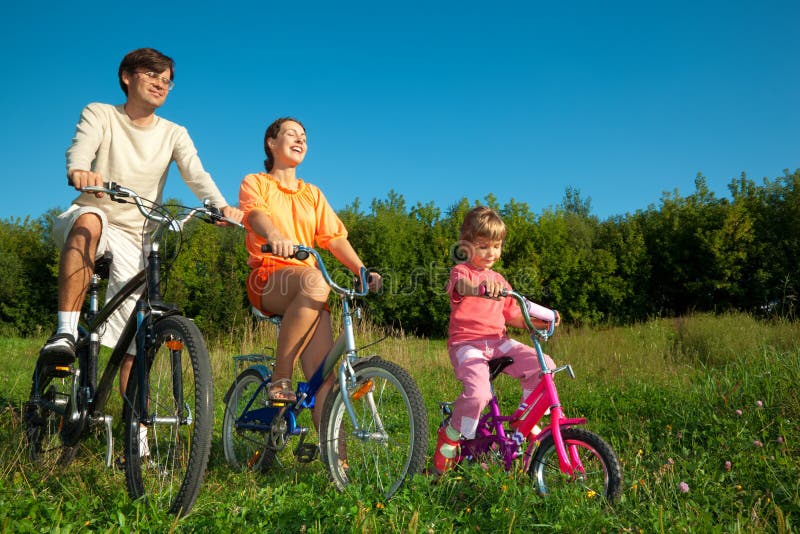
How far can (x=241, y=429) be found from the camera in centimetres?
382

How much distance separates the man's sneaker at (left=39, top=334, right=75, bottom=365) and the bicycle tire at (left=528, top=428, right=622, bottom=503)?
2412 millimetres

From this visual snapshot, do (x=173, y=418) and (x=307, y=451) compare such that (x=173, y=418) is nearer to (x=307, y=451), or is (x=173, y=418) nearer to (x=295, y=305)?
(x=307, y=451)

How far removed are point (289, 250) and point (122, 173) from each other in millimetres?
1287

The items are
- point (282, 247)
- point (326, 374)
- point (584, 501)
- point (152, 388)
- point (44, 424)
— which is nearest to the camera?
point (584, 501)

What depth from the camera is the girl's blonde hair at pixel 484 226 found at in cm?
354

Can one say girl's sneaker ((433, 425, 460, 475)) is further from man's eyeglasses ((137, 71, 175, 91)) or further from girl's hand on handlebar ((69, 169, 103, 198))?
man's eyeglasses ((137, 71, 175, 91))

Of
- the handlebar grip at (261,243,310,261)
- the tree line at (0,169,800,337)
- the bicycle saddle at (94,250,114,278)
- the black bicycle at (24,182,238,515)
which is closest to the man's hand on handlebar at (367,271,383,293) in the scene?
the handlebar grip at (261,243,310,261)

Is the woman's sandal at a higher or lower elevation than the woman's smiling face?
lower

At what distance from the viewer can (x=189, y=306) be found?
12.7m

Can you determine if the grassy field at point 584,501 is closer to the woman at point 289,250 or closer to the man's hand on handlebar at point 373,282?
the woman at point 289,250

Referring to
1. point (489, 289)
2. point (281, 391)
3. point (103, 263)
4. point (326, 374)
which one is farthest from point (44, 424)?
point (489, 289)

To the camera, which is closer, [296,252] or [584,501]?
[584,501]

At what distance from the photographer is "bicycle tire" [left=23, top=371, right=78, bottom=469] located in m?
3.62

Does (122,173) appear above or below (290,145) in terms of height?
below
